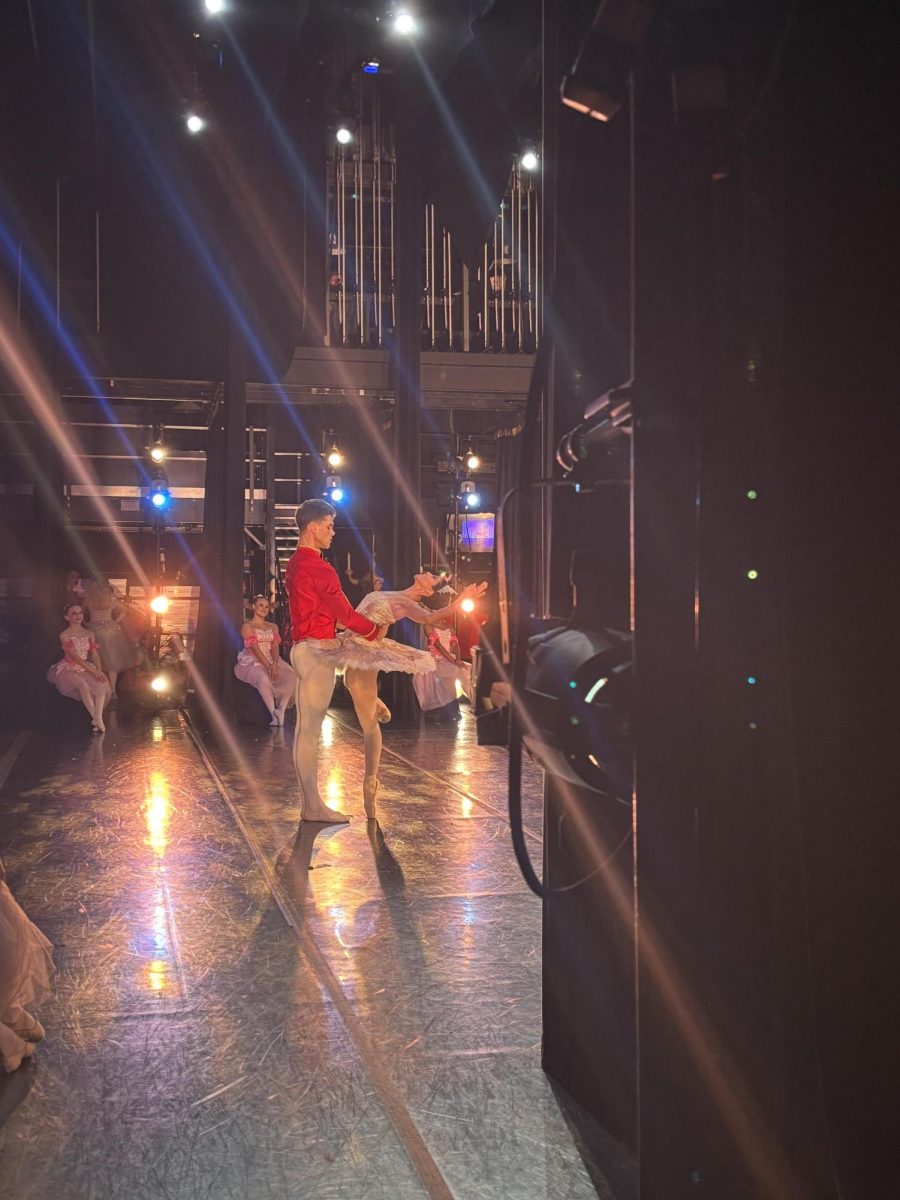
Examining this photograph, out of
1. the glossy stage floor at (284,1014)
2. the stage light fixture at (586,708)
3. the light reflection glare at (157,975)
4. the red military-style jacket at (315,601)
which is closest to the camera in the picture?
the stage light fixture at (586,708)

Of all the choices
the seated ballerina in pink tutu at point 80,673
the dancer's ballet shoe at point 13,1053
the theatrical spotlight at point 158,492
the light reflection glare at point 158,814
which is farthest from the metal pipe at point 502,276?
the dancer's ballet shoe at point 13,1053

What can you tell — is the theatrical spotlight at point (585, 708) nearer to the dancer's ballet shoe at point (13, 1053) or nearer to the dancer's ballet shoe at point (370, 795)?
the dancer's ballet shoe at point (13, 1053)

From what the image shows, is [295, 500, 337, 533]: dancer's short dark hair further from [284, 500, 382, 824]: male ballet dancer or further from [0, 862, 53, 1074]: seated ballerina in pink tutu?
[0, 862, 53, 1074]: seated ballerina in pink tutu

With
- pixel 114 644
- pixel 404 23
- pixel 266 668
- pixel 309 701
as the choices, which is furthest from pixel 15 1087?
pixel 114 644

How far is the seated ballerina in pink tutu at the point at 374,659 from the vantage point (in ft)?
24.9

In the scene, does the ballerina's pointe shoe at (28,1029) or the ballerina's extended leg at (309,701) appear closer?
the ballerina's pointe shoe at (28,1029)

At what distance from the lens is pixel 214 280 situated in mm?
14719

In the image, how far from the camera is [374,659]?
7.63m

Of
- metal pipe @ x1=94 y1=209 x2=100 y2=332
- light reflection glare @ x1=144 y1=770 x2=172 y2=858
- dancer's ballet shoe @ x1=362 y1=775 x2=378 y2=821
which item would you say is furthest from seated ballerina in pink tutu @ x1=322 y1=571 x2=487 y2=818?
metal pipe @ x1=94 y1=209 x2=100 y2=332

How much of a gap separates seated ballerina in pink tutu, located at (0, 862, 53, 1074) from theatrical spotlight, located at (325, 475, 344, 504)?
16.7 m

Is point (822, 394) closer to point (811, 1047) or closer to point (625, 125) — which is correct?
point (625, 125)

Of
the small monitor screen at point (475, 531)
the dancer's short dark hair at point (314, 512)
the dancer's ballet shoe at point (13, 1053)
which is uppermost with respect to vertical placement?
the small monitor screen at point (475, 531)

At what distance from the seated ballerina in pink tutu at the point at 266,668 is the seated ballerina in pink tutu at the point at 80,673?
5.39 feet

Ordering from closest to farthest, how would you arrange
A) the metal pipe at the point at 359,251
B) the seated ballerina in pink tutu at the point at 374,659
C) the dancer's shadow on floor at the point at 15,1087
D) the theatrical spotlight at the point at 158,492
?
the dancer's shadow on floor at the point at 15,1087
the seated ballerina in pink tutu at the point at 374,659
the metal pipe at the point at 359,251
the theatrical spotlight at the point at 158,492
